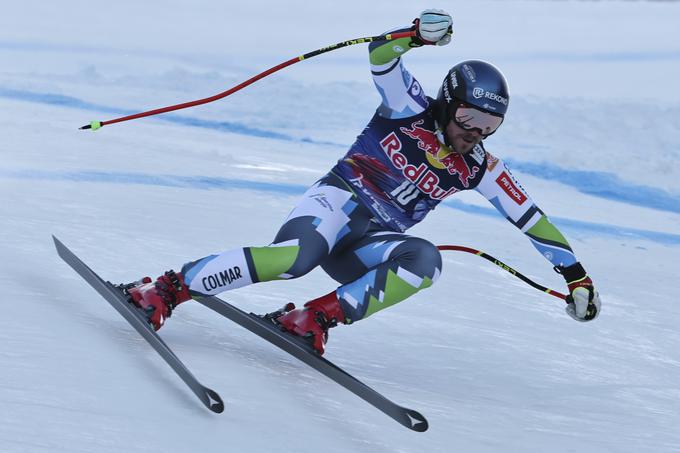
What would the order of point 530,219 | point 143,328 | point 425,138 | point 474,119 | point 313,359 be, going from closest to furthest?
point 143,328 < point 313,359 < point 474,119 < point 425,138 < point 530,219

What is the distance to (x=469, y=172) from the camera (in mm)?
2947

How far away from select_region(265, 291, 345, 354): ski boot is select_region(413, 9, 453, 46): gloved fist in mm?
834

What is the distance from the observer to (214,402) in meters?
2.17

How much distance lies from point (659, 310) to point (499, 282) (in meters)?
0.78

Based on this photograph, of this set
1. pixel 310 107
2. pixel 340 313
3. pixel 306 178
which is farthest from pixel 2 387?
pixel 310 107

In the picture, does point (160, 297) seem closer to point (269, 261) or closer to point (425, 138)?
point (269, 261)

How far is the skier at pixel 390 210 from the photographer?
2.71 m

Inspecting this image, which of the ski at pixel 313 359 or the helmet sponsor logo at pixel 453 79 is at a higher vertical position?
the helmet sponsor logo at pixel 453 79

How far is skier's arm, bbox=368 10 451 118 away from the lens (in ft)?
8.57

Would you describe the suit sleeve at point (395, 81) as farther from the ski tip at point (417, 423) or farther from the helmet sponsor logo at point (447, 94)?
the ski tip at point (417, 423)

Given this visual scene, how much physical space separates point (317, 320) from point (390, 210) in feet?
1.45

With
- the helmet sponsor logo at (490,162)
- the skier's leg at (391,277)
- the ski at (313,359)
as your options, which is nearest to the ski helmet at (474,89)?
the helmet sponsor logo at (490,162)

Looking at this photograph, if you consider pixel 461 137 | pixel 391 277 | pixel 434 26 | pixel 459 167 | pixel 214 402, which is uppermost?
pixel 434 26

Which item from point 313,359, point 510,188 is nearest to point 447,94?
point 510,188
